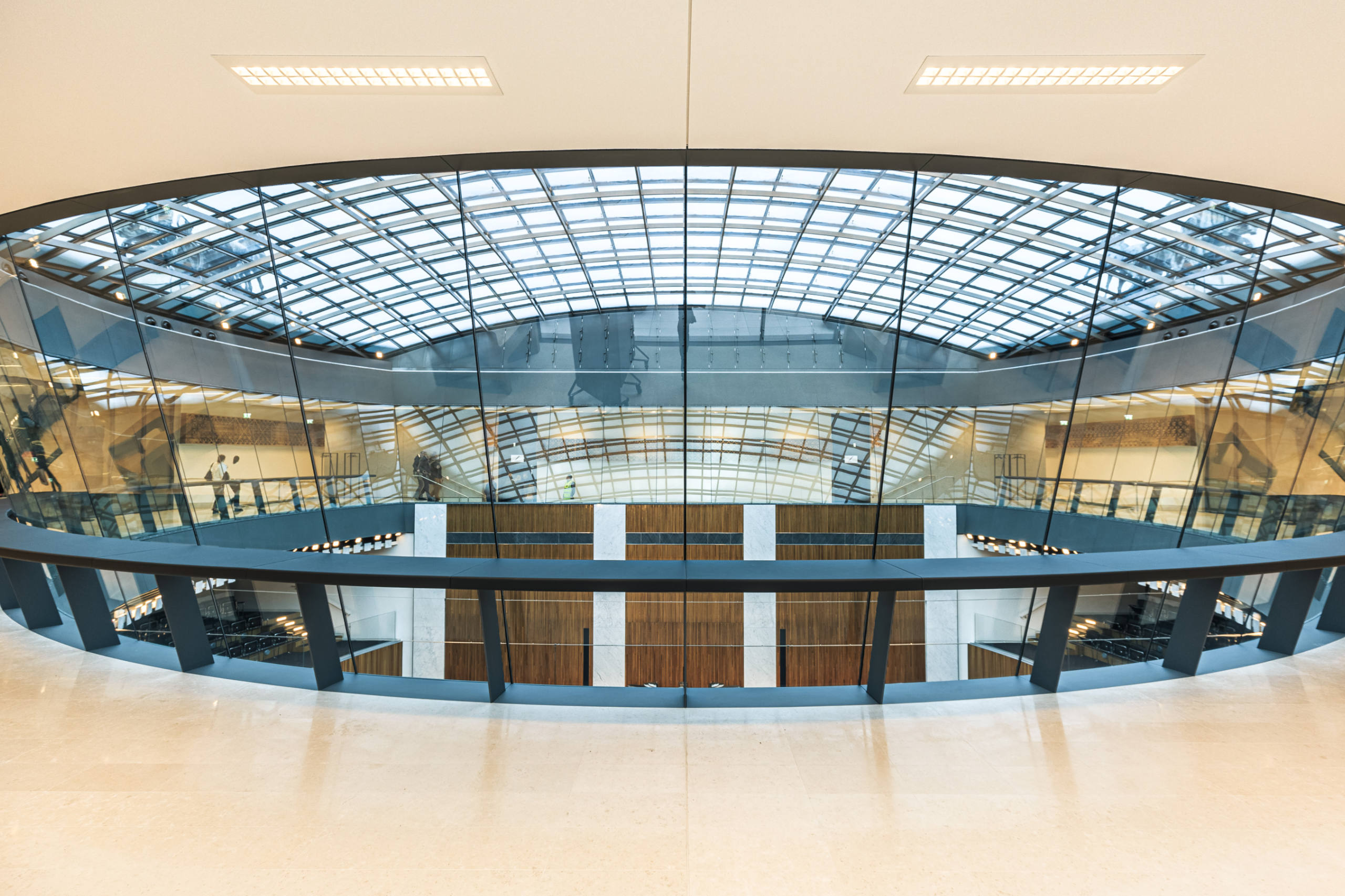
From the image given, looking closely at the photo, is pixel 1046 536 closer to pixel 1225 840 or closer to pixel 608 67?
pixel 1225 840

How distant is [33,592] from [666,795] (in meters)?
9.17

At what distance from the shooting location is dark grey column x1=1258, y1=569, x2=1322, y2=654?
6617 mm

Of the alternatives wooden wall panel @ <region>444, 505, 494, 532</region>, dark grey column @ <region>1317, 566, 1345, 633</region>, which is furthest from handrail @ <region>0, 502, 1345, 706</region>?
dark grey column @ <region>1317, 566, 1345, 633</region>

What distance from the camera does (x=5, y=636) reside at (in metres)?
7.50

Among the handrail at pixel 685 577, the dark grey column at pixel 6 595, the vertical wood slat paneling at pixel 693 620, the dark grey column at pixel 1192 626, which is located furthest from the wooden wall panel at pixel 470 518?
the dark grey column at pixel 1192 626

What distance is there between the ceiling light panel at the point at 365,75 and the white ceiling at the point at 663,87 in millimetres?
94

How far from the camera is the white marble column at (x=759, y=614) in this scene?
646cm

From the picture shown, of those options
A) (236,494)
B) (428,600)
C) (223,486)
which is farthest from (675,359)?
(223,486)

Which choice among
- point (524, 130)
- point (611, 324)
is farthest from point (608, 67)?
point (611, 324)

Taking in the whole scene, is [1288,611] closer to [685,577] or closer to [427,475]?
[685,577]

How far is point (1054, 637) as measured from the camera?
19.1 ft

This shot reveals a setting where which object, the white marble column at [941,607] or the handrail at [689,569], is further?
the white marble column at [941,607]

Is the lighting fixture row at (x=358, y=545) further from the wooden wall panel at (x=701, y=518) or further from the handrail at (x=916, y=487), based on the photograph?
the handrail at (x=916, y=487)

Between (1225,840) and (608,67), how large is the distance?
20.9 feet
